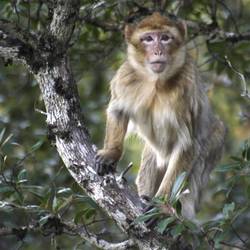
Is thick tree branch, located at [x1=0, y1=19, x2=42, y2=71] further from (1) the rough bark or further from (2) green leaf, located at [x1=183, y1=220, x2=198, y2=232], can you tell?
(2) green leaf, located at [x1=183, y1=220, x2=198, y2=232]

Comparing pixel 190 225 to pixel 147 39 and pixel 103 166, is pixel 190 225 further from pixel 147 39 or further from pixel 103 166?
pixel 147 39

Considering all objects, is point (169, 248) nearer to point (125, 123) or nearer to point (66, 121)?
point (66, 121)

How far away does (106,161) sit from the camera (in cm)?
598

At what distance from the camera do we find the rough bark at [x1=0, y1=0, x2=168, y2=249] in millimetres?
5422

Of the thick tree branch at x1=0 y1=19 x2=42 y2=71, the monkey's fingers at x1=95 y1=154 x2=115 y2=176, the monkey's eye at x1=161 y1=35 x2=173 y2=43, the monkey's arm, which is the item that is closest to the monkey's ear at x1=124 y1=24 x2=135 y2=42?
the monkey's eye at x1=161 y1=35 x2=173 y2=43

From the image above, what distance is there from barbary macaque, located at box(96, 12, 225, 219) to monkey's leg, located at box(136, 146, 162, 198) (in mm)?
257

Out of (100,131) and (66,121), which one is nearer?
(66,121)

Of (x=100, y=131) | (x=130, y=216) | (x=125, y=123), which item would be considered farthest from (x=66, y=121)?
(x=100, y=131)

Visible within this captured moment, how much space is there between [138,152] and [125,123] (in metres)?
3.97

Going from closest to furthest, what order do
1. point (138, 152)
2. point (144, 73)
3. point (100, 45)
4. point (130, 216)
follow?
point (130, 216), point (144, 73), point (100, 45), point (138, 152)

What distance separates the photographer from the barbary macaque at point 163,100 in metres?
7.00

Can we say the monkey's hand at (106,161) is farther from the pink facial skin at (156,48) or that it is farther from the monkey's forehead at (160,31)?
the monkey's forehead at (160,31)

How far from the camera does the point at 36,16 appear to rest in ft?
24.9

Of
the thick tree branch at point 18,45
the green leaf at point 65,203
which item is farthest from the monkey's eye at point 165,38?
the green leaf at point 65,203
